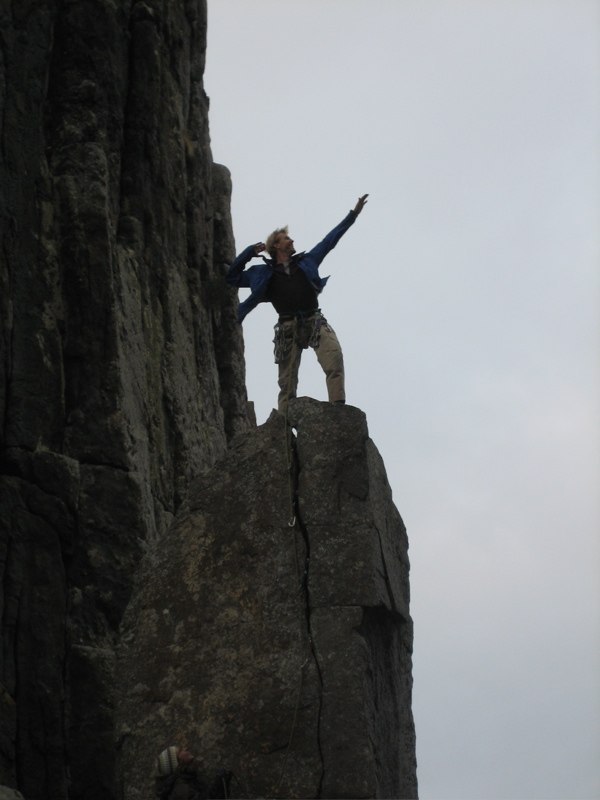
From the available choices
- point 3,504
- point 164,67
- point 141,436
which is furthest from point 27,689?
point 164,67

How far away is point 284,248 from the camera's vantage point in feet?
69.7

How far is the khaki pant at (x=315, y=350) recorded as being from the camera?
2038 cm

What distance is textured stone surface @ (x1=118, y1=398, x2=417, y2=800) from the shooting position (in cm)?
1783

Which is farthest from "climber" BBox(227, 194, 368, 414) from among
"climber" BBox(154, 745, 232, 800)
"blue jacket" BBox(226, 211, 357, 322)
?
"climber" BBox(154, 745, 232, 800)

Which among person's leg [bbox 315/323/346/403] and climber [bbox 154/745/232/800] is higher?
person's leg [bbox 315/323/346/403]

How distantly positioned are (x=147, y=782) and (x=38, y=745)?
6015 mm

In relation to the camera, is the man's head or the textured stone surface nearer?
the textured stone surface

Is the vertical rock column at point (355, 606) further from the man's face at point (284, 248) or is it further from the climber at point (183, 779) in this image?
the man's face at point (284, 248)

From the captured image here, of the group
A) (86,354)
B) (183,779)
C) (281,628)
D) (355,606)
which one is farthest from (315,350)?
(86,354)

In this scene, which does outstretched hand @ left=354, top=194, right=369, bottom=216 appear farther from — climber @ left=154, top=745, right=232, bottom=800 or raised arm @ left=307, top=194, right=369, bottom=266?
climber @ left=154, top=745, right=232, bottom=800

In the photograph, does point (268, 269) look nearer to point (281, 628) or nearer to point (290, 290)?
point (290, 290)

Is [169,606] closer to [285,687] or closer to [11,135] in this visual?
[285,687]

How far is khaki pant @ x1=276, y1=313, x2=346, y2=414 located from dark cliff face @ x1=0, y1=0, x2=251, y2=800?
554cm

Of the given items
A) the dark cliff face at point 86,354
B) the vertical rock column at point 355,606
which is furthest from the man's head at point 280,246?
the dark cliff face at point 86,354
